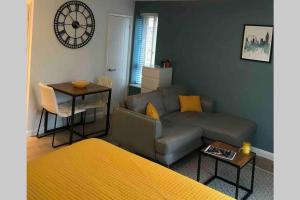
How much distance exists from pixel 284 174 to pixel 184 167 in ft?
10.0

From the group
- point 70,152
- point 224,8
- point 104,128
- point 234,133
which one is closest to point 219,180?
point 234,133

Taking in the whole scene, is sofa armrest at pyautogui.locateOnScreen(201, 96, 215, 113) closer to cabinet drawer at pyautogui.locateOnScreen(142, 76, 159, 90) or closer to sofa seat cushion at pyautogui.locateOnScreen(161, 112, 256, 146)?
sofa seat cushion at pyautogui.locateOnScreen(161, 112, 256, 146)

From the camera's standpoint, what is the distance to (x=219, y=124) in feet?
12.9

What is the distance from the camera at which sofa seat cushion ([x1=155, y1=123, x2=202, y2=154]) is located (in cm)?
321

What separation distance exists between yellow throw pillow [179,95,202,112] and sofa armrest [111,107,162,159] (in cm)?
126

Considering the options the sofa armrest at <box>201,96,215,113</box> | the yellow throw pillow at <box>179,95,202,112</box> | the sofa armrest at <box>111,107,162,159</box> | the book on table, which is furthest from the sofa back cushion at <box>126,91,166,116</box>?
the book on table

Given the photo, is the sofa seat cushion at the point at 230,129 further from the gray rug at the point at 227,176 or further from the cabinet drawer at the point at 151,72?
the cabinet drawer at the point at 151,72

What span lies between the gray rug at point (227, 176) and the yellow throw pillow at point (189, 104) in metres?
0.91

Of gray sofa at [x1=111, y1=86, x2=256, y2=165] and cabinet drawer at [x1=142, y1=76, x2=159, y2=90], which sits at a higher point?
cabinet drawer at [x1=142, y1=76, x2=159, y2=90]

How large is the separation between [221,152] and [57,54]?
9.62 feet

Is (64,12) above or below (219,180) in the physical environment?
above

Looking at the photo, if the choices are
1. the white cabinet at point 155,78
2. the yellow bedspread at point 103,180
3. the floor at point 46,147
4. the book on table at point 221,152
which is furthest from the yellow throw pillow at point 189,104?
the yellow bedspread at point 103,180

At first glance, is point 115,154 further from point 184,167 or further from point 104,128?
point 104,128

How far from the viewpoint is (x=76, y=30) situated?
4422mm
